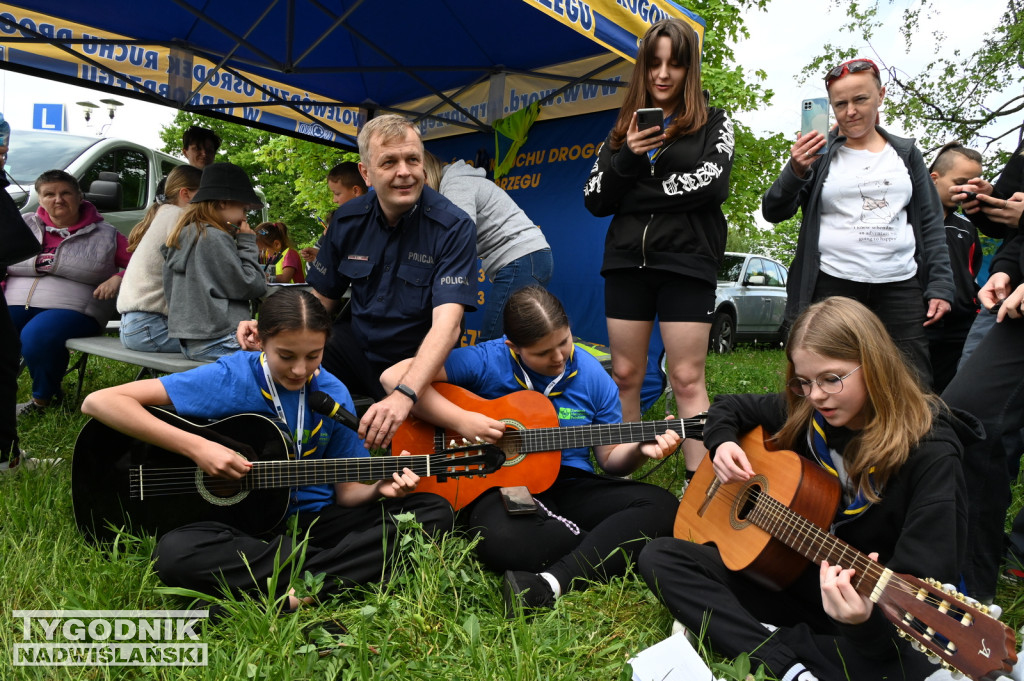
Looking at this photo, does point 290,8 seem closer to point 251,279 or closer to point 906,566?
point 251,279

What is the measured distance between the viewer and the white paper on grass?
1754mm

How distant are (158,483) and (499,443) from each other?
1.24m

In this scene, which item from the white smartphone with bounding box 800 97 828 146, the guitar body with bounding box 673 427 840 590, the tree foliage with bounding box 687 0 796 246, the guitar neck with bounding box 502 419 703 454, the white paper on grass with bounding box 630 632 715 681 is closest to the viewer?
the white paper on grass with bounding box 630 632 715 681

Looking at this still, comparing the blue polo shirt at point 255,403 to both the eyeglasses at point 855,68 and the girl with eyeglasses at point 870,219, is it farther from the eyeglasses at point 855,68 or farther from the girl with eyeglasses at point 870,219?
the eyeglasses at point 855,68

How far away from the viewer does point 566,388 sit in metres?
3.00

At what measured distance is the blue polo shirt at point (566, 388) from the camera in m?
2.98

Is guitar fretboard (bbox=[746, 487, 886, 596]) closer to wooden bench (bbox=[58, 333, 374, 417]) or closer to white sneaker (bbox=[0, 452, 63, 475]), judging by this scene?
wooden bench (bbox=[58, 333, 374, 417])

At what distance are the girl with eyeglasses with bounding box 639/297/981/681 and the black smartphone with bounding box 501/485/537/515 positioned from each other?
1.65 ft

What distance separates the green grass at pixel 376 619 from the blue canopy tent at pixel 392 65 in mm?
3135

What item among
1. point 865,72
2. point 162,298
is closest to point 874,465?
point 865,72

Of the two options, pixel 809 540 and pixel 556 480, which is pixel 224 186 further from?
pixel 809 540

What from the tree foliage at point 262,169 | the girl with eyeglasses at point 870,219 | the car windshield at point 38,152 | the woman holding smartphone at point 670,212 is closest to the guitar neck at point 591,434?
the woman holding smartphone at point 670,212

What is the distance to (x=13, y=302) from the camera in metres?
4.38

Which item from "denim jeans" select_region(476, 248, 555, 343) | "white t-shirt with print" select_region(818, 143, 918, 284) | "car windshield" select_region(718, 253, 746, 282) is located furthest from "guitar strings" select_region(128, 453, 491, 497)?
"car windshield" select_region(718, 253, 746, 282)
